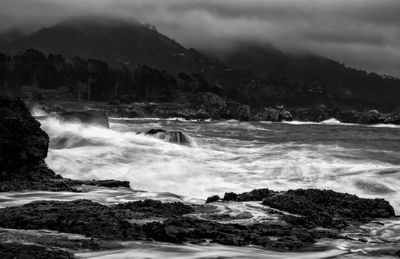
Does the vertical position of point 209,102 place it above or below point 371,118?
above

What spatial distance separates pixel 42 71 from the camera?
143500 millimetres

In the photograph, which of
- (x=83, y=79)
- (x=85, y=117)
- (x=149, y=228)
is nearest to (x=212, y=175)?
(x=149, y=228)

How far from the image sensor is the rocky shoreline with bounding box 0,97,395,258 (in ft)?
26.9

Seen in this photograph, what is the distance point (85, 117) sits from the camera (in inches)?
1485

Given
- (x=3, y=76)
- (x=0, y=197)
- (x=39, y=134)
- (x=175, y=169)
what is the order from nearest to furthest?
(x=0, y=197)
(x=39, y=134)
(x=175, y=169)
(x=3, y=76)

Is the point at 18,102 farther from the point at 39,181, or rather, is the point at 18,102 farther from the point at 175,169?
the point at 175,169

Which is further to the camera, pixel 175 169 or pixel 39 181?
pixel 175 169

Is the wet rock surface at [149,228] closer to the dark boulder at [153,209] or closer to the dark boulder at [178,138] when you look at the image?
the dark boulder at [153,209]

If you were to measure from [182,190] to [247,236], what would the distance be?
8902 mm

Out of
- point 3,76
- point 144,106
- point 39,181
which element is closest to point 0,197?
point 39,181

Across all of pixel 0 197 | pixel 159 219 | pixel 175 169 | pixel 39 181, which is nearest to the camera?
pixel 159 219

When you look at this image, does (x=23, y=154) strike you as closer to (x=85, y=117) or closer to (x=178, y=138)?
(x=178, y=138)

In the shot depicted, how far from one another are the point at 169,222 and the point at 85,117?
96.8 feet

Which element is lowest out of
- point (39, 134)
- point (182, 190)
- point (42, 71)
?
point (182, 190)
